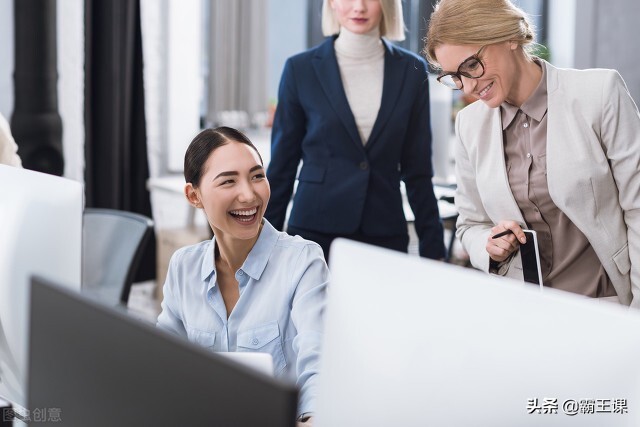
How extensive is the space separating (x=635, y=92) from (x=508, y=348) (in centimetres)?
411

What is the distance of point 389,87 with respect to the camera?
2.44 m

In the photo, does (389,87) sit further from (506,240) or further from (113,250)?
(113,250)

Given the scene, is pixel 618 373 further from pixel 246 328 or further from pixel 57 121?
pixel 57 121

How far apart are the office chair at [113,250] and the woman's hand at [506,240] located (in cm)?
112

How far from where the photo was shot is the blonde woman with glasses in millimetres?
1705

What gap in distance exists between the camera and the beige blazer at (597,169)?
1.70 meters

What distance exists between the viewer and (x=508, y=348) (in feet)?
2.73

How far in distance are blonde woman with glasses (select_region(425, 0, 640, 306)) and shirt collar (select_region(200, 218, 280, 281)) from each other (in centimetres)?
45

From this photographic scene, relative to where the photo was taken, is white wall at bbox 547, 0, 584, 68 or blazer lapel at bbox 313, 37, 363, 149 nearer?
blazer lapel at bbox 313, 37, 363, 149

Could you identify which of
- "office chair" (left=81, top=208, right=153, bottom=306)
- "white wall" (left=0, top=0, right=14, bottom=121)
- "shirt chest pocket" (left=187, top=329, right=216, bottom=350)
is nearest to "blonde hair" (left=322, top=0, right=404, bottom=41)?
"office chair" (left=81, top=208, right=153, bottom=306)

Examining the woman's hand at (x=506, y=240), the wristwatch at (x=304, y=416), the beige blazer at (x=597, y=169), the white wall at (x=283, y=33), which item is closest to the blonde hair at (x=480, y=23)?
the beige blazer at (x=597, y=169)

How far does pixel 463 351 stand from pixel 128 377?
12.9 inches

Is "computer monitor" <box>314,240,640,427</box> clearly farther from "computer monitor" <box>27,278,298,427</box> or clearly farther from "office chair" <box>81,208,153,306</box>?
"office chair" <box>81,208,153,306</box>

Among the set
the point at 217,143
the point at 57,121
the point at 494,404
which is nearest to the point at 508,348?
the point at 494,404
